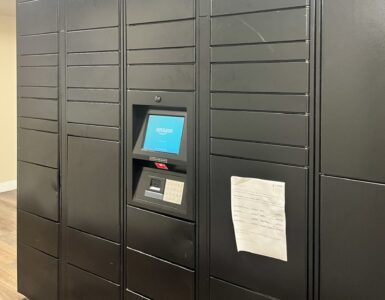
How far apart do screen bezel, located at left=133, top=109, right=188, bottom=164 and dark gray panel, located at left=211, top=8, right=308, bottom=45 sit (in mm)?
373

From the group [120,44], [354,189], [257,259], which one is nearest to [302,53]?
[354,189]

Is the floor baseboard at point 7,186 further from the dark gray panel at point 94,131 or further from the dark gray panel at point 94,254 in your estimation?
the dark gray panel at point 94,131

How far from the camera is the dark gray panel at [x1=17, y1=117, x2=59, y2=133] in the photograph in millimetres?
2539

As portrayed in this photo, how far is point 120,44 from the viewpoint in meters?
2.13

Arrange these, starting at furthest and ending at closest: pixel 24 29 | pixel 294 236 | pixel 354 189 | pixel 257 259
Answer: pixel 24 29 < pixel 257 259 < pixel 294 236 < pixel 354 189

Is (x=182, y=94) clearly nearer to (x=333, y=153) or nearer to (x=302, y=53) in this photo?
(x=302, y=53)

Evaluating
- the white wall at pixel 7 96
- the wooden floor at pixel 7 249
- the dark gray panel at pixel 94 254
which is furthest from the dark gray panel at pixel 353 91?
the white wall at pixel 7 96

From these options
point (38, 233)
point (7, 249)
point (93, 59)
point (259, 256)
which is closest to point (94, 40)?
point (93, 59)

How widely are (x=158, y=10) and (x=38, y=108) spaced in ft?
3.48

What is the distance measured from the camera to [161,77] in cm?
197

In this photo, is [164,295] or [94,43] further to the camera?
[94,43]

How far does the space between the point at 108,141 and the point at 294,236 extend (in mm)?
1044

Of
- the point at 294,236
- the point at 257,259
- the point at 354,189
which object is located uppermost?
the point at 354,189

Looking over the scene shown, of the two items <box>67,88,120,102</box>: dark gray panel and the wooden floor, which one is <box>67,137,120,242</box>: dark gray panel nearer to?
<box>67,88,120,102</box>: dark gray panel
